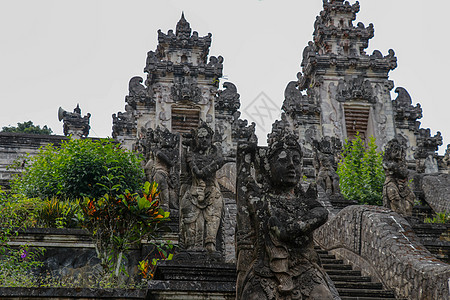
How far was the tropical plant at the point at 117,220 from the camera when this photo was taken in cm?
720

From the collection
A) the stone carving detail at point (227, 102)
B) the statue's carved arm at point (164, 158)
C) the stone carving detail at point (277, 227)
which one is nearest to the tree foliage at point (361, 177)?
the stone carving detail at point (227, 102)

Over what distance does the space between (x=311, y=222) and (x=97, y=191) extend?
6.61 metres

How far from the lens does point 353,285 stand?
7.73 metres

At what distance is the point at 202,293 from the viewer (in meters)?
6.27

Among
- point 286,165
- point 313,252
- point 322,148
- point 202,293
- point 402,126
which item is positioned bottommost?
point 202,293

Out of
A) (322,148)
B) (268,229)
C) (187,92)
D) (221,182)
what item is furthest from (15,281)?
(187,92)

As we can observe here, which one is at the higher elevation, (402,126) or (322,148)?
(402,126)

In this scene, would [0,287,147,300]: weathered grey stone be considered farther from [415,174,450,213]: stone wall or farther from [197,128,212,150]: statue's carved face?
[415,174,450,213]: stone wall

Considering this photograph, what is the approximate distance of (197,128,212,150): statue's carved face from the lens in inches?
329

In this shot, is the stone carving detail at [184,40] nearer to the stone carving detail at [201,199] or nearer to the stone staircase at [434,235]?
the stone staircase at [434,235]

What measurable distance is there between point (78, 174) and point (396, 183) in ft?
21.6

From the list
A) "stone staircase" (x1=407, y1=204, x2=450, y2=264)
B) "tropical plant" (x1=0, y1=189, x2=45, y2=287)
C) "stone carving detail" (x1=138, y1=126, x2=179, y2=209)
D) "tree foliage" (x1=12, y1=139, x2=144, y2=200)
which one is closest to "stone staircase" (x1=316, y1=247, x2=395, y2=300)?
"stone staircase" (x1=407, y1=204, x2=450, y2=264)

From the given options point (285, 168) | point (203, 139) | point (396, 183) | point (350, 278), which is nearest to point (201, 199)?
point (203, 139)

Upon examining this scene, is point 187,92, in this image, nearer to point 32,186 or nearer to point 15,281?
point 32,186
